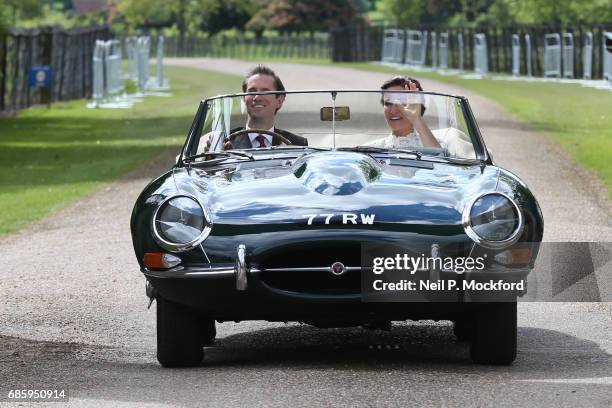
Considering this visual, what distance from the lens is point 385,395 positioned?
6.56 metres

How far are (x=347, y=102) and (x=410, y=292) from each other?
189cm

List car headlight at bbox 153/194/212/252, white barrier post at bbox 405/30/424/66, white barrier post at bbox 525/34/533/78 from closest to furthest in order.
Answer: car headlight at bbox 153/194/212/252 → white barrier post at bbox 525/34/533/78 → white barrier post at bbox 405/30/424/66

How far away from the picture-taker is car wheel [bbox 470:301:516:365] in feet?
23.9

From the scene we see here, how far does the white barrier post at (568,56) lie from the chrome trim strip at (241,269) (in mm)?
43500

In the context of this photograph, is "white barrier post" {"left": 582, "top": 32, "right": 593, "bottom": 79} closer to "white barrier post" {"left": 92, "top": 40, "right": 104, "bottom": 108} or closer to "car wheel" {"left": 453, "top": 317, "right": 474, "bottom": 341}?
"white barrier post" {"left": 92, "top": 40, "right": 104, "bottom": 108}

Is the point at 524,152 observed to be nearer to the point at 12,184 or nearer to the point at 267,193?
the point at 12,184

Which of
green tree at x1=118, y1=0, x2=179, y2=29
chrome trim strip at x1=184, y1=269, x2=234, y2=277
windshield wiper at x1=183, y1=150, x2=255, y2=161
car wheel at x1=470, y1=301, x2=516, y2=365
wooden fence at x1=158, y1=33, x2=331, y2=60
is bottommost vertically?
wooden fence at x1=158, y1=33, x2=331, y2=60

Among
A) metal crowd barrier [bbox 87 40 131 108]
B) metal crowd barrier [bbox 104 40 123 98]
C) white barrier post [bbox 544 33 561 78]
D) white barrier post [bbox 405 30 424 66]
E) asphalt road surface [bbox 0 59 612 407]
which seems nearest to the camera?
asphalt road surface [bbox 0 59 612 407]

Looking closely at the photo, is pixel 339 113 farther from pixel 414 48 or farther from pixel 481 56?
pixel 414 48

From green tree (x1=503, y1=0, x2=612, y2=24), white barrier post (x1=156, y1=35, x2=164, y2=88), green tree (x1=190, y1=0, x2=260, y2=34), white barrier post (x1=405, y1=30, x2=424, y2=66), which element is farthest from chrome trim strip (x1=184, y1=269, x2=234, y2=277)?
green tree (x1=190, y1=0, x2=260, y2=34)

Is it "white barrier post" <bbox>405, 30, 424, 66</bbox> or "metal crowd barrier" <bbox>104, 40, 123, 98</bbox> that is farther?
"white barrier post" <bbox>405, 30, 424, 66</bbox>

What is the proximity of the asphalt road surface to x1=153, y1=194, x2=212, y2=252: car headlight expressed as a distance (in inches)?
24.1

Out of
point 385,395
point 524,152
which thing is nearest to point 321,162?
point 385,395

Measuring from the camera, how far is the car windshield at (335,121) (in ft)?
28.7
